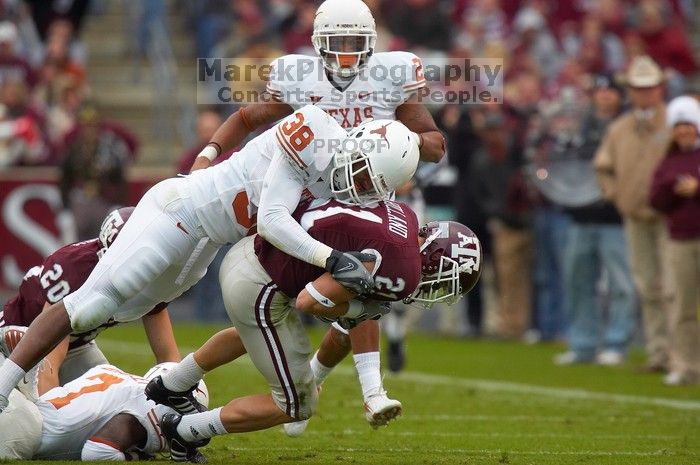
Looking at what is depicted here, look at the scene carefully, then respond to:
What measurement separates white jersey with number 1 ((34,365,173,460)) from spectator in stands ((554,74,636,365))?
534 centimetres

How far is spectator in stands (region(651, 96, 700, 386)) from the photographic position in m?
9.12

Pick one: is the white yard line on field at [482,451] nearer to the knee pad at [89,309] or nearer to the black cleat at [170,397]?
the black cleat at [170,397]

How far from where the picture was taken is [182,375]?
5785 mm

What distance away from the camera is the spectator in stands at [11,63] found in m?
14.1

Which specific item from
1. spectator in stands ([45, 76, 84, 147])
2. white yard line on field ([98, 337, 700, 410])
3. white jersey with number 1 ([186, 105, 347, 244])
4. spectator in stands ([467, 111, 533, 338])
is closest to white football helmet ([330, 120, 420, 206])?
white jersey with number 1 ([186, 105, 347, 244])

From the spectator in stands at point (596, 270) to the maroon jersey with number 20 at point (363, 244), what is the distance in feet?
17.3

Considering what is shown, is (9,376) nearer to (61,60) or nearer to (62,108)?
(62,108)

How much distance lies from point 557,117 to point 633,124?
5.48 ft

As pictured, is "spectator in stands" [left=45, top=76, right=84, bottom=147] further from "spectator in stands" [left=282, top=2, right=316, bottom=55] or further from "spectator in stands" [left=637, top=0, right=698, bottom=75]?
"spectator in stands" [left=637, top=0, right=698, bottom=75]

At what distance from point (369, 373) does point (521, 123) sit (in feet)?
23.6

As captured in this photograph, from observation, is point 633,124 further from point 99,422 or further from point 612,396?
point 99,422

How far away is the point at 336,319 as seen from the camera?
5531 mm

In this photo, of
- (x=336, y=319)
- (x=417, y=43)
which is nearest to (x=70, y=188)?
(x=417, y=43)

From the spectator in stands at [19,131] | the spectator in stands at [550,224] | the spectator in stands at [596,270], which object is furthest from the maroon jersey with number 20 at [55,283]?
the spectator in stands at [19,131]
